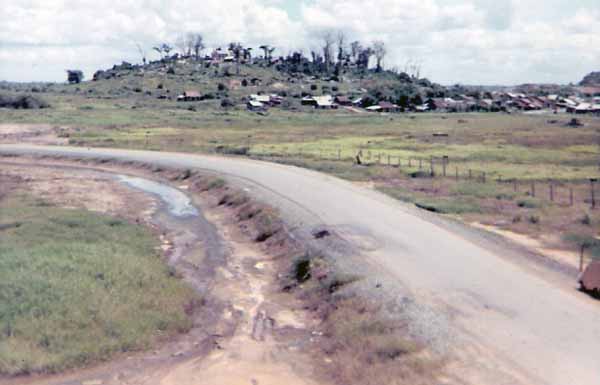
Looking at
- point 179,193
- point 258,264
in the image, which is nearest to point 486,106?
point 179,193

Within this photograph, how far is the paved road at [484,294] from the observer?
586 inches

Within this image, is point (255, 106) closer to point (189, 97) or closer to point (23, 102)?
point (189, 97)

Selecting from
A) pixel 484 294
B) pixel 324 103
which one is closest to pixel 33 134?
pixel 484 294

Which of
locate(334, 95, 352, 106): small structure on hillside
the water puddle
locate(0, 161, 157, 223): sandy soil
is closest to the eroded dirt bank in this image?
the water puddle

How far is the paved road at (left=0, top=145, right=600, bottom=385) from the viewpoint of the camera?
1488 centimetres

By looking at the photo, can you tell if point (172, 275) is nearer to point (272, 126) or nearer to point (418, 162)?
point (418, 162)

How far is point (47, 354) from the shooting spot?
16281 millimetres

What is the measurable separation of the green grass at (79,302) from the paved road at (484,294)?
7380 millimetres

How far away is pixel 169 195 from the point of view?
45344mm

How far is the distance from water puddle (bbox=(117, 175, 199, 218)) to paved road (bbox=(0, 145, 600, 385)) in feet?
19.1

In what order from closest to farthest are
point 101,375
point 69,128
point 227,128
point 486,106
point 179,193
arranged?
point 101,375
point 179,193
point 69,128
point 227,128
point 486,106

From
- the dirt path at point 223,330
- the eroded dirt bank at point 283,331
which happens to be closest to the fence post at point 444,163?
the dirt path at point 223,330

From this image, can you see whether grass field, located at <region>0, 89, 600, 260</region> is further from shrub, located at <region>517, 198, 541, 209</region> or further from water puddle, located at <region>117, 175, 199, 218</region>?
water puddle, located at <region>117, 175, 199, 218</region>

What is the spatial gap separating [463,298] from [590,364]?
196 inches
